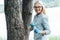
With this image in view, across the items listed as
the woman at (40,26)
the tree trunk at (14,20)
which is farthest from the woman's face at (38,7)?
the tree trunk at (14,20)

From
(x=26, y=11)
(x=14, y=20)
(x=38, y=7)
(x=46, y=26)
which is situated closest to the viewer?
(x=14, y=20)

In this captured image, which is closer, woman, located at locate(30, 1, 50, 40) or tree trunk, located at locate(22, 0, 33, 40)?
woman, located at locate(30, 1, 50, 40)

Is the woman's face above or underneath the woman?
above

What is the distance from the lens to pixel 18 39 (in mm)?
2879

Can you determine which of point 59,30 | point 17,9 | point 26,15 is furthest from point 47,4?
point 17,9

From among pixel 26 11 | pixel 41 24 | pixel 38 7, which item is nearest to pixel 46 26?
pixel 41 24

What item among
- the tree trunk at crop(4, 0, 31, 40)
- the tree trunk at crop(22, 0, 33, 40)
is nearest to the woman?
the tree trunk at crop(22, 0, 33, 40)

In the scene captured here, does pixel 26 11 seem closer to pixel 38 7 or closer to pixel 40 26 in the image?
pixel 38 7

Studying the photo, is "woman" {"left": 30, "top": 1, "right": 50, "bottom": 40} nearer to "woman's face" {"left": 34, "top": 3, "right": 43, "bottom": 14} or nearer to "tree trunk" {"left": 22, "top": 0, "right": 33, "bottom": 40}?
"woman's face" {"left": 34, "top": 3, "right": 43, "bottom": 14}

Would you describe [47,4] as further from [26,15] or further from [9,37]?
[9,37]

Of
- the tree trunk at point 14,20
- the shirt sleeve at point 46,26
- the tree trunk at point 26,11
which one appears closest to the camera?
the tree trunk at point 14,20

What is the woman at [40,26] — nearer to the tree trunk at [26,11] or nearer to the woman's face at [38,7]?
the woman's face at [38,7]

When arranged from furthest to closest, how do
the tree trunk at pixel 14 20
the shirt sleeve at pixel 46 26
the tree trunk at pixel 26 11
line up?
the tree trunk at pixel 26 11 < the shirt sleeve at pixel 46 26 < the tree trunk at pixel 14 20

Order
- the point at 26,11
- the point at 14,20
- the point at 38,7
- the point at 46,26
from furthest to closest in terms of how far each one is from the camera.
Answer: the point at 26,11 < the point at 38,7 < the point at 46,26 < the point at 14,20
